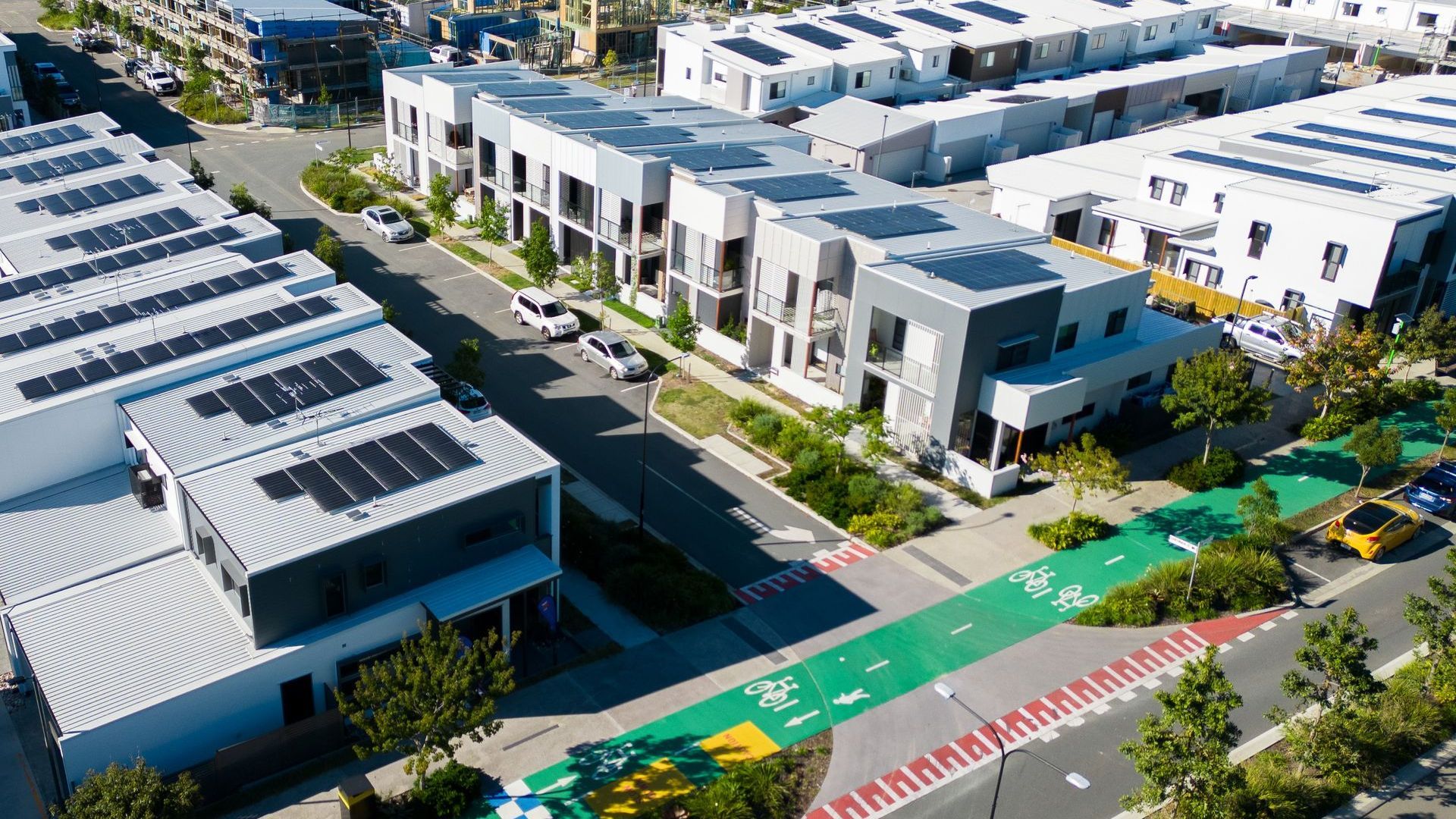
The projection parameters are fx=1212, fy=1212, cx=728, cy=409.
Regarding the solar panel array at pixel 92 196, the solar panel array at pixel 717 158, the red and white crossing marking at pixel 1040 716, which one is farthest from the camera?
the solar panel array at pixel 717 158

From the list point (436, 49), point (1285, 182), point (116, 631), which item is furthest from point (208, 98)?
point (1285, 182)

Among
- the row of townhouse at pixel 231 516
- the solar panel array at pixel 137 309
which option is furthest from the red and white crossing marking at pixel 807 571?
the solar panel array at pixel 137 309

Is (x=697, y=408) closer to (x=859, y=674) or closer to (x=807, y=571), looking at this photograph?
(x=807, y=571)

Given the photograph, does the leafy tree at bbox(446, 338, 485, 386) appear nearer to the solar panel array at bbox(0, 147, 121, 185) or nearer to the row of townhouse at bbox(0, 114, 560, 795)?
the row of townhouse at bbox(0, 114, 560, 795)

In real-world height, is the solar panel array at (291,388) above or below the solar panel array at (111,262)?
below

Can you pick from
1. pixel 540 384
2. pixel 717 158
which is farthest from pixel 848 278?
pixel 540 384

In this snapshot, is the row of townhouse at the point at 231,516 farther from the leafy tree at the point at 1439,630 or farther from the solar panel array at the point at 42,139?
the leafy tree at the point at 1439,630

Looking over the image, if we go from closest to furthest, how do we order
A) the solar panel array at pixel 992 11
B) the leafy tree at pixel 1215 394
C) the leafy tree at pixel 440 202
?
the leafy tree at pixel 1215 394 < the leafy tree at pixel 440 202 < the solar panel array at pixel 992 11
